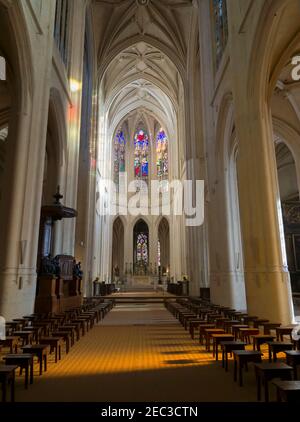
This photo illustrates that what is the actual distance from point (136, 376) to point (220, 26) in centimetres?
1423

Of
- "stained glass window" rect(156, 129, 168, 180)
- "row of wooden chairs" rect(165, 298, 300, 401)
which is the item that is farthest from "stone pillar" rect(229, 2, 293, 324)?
"stained glass window" rect(156, 129, 168, 180)

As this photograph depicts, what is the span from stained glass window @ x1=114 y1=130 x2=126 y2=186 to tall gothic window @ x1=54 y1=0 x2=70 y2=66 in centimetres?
1979

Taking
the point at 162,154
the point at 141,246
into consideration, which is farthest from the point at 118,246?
the point at 162,154

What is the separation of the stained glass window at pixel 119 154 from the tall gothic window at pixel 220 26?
67.9ft

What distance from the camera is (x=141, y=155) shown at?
3500cm

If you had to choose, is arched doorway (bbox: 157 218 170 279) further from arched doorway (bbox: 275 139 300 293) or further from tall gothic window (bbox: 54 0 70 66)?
tall gothic window (bbox: 54 0 70 66)

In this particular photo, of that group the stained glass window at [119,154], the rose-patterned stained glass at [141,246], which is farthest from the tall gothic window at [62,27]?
the rose-patterned stained glass at [141,246]

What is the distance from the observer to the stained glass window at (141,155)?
3469 centimetres

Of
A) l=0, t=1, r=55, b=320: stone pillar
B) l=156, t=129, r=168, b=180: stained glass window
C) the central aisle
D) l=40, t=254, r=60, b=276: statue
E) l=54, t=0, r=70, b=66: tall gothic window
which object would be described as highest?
l=156, t=129, r=168, b=180: stained glass window

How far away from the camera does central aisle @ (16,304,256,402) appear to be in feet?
10.3

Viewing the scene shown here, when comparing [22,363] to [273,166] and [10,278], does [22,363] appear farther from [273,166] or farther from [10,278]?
[273,166]

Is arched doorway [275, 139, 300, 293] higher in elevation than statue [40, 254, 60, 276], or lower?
higher

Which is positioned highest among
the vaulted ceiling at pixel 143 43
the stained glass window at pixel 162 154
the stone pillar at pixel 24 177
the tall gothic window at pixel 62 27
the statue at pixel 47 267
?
the vaulted ceiling at pixel 143 43

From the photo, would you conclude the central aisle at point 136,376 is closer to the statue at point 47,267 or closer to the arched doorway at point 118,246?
the statue at point 47,267
